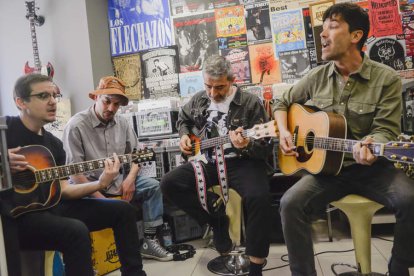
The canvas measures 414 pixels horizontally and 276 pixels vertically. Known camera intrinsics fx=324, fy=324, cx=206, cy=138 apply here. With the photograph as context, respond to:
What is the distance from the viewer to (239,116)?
2.19 meters

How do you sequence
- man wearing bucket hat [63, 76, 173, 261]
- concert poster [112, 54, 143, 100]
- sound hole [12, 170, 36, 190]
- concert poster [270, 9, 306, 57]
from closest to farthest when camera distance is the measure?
sound hole [12, 170, 36, 190], man wearing bucket hat [63, 76, 173, 261], concert poster [270, 9, 306, 57], concert poster [112, 54, 143, 100]

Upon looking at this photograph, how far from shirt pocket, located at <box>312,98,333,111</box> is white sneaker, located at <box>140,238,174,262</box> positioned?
1.50m

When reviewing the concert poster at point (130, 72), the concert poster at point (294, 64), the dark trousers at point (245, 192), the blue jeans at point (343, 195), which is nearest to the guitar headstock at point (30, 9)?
the concert poster at point (130, 72)

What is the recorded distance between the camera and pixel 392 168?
61.9 inches

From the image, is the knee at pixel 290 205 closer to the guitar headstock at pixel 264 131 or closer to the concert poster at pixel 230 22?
the guitar headstock at pixel 264 131

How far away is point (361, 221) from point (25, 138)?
6.01 ft

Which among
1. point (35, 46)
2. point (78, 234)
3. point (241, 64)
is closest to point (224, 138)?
point (78, 234)

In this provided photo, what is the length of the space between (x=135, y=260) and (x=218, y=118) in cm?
104

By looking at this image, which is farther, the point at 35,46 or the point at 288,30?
the point at 35,46

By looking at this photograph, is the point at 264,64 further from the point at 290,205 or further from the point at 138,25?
the point at 290,205

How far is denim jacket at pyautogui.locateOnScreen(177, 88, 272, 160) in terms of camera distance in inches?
79.7

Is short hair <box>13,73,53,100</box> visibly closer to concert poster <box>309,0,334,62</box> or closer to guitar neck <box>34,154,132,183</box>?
guitar neck <box>34,154,132,183</box>

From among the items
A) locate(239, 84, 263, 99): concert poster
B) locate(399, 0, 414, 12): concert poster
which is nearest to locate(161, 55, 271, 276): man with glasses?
locate(239, 84, 263, 99): concert poster

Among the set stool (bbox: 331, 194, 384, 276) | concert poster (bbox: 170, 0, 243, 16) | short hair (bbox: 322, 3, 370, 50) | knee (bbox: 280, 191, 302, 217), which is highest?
concert poster (bbox: 170, 0, 243, 16)
